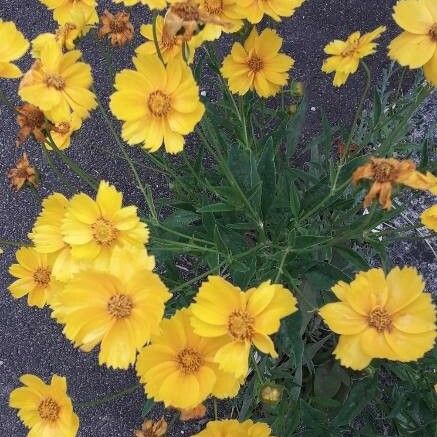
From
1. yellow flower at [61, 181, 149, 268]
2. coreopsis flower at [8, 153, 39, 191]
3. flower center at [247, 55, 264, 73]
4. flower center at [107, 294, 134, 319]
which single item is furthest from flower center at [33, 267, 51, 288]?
flower center at [247, 55, 264, 73]

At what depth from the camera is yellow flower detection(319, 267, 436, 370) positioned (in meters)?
1.01

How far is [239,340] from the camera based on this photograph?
99 centimetres

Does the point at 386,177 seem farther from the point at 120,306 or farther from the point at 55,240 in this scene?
the point at 55,240

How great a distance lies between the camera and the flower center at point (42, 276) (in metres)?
1.39

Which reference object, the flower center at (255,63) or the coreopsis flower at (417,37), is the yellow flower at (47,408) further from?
the coreopsis flower at (417,37)

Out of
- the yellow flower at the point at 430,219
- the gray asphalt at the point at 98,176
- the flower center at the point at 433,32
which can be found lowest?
the gray asphalt at the point at 98,176

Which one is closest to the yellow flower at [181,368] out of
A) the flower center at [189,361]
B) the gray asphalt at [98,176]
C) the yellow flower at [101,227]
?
the flower center at [189,361]

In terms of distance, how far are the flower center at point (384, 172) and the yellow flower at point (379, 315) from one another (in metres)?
0.15

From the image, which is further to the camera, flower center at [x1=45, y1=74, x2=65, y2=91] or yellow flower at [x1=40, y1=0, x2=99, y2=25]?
yellow flower at [x1=40, y1=0, x2=99, y2=25]

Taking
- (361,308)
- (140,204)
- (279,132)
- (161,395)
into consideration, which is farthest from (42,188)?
(361,308)

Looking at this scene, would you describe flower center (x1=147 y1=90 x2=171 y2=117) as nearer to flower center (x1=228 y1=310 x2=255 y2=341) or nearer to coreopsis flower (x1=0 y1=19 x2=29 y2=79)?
coreopsis flower (x1=0 y1=19 x2=29 y2=79)

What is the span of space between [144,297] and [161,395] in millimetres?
196

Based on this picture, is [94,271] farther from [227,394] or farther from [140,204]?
[140,204]

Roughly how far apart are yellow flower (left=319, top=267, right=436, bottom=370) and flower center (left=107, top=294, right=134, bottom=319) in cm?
32
